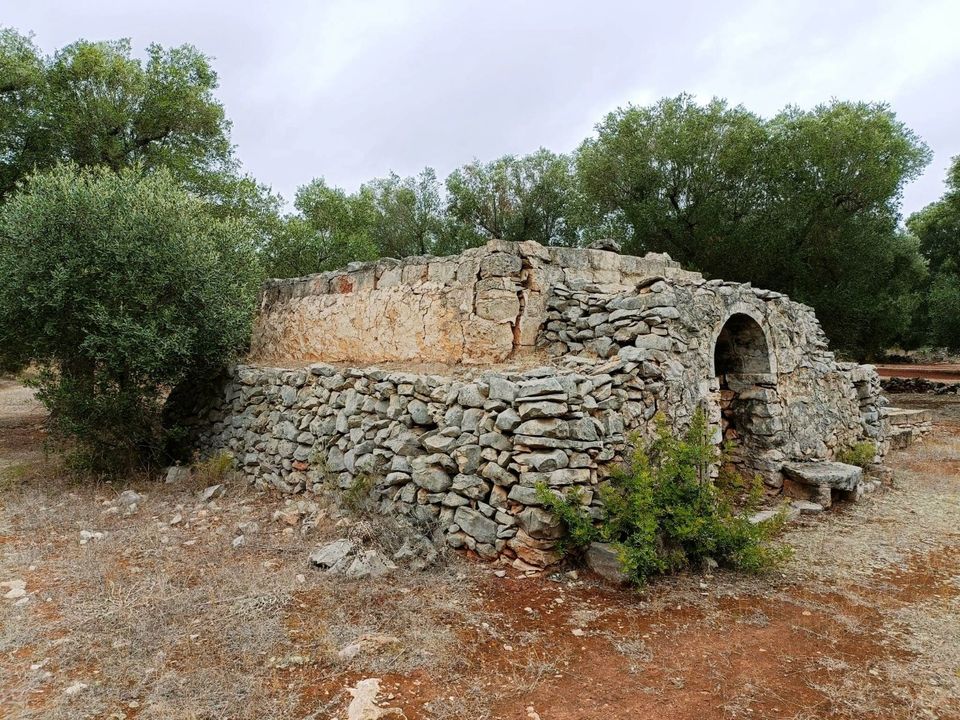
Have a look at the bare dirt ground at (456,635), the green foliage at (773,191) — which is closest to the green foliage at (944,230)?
the green foliage at (773,191)

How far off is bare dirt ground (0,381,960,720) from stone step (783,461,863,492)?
3.78 feet

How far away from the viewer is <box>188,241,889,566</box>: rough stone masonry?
5.23m

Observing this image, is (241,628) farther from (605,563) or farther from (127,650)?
(605,563)

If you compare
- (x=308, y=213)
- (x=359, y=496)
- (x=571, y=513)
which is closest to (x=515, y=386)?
(x=571, y=513)

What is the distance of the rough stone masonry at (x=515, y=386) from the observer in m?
5.23

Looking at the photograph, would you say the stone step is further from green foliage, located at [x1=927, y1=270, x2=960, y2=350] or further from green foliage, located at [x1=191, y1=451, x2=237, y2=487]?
green foliage, located at [x1=927, y1=270, x2=960, y2=350]

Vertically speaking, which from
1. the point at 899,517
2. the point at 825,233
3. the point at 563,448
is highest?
the point at 825,233

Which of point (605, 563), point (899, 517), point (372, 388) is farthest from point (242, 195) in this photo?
point (899, 517)

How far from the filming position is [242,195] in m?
14.1

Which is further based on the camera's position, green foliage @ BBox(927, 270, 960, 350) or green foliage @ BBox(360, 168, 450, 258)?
green foliage @ BBox(360, 168, 450, 258)

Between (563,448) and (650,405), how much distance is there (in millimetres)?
1423

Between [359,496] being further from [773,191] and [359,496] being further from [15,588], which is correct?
[773,191]

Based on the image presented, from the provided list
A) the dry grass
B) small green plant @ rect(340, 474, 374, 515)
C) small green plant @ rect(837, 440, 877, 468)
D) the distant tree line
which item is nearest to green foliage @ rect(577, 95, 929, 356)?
the distant tree line

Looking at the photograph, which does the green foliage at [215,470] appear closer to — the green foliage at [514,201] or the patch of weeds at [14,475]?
the patch of weeds at [14,475]
